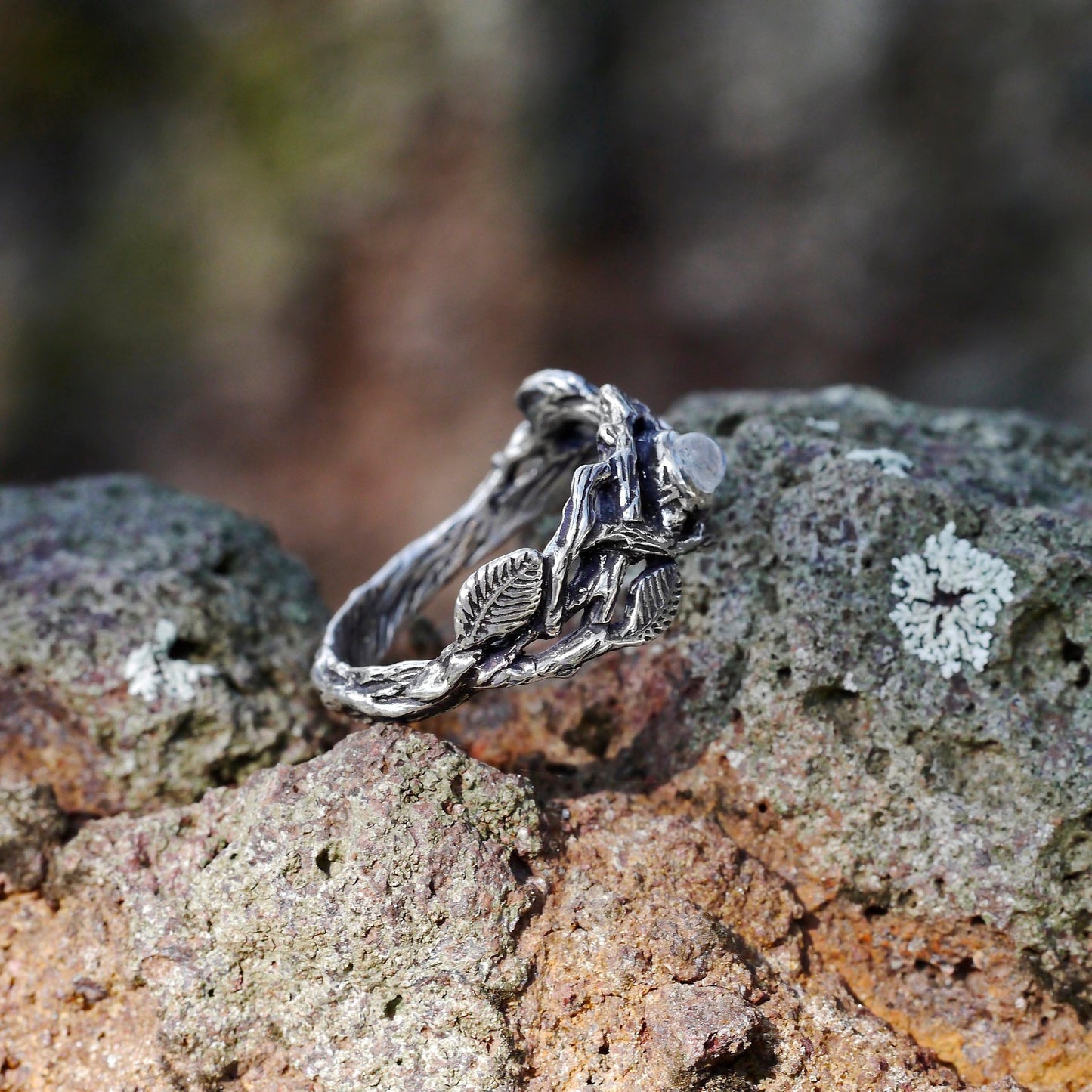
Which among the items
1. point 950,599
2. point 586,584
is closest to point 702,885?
point 586,584

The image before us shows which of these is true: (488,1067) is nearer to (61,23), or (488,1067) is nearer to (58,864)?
(58,864)

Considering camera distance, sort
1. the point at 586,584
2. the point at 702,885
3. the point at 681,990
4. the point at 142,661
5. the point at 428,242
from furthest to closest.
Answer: the point at 428,242 → the point at 142,661 → the point at 586,584 → the point at 702,885 → the point at 681,990

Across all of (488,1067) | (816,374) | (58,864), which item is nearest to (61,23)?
(816,374)

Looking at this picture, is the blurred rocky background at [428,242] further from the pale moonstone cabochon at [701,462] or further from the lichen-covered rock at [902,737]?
the pale moonstone cabochon at [701,462]

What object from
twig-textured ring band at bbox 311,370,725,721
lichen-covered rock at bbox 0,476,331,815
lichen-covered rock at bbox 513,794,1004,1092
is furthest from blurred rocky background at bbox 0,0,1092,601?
lichen-covered rock at bbox 513,794,1004,1092

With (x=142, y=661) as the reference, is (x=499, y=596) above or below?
below

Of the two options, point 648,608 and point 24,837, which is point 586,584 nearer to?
point 648,608

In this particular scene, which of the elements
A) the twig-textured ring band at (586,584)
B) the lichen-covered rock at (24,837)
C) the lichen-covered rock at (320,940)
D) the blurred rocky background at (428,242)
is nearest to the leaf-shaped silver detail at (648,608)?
the twig-textured ring band at (586,584)
